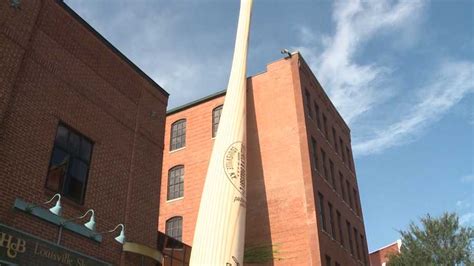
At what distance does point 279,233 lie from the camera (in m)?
23.8

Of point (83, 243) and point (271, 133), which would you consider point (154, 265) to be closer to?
point (83, 243)

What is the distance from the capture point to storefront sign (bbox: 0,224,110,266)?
33.5 ft

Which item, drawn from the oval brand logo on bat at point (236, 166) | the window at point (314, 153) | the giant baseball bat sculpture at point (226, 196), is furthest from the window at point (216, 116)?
the oval brand logo on bat at point (236, 166)

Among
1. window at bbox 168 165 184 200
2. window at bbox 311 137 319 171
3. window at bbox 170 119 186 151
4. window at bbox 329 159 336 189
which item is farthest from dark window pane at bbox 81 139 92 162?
window at bbox 329 159 336 189

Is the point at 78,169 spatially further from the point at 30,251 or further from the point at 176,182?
the point at 176,182

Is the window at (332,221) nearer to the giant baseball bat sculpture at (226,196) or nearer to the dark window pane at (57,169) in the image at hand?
the giant baseball bat sculpture at (226,196)

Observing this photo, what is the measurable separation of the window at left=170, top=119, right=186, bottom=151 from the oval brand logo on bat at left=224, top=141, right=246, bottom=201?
13506mm

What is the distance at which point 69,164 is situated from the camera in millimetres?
13133

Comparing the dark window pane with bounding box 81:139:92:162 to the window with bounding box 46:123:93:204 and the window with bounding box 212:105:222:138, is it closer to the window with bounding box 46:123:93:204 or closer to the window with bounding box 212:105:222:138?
the window with bounding box 46:123:93:204

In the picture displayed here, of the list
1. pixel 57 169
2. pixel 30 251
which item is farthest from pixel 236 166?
pixel 30 251

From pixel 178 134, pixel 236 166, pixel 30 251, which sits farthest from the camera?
pixel 178 134

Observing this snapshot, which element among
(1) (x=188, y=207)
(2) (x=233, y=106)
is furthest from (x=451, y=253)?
(2) (x=233, y=106)

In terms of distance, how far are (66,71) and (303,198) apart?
13.9 metres

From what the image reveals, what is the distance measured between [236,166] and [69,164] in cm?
586
